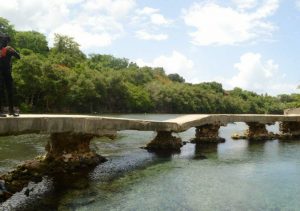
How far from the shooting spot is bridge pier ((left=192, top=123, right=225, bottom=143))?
33312 mm

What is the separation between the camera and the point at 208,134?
33969 mm

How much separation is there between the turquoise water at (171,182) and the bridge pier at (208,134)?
441 centimetres

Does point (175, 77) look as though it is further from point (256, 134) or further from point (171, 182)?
point (171, 182)

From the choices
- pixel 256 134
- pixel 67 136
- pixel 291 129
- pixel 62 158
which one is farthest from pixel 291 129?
pixel 67 136

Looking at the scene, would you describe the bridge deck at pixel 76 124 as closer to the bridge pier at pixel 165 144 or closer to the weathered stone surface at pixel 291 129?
the bridge pier at pixel 165 144

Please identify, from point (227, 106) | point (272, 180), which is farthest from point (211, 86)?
point (272, 180)

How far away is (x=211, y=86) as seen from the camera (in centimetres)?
16188

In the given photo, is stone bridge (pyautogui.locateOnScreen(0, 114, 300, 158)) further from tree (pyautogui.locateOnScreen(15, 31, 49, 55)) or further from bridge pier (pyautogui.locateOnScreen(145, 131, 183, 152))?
tree (pyautogui.locateOnScreen(15, 31, 49, 55))

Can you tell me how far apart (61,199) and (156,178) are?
18.7 feet

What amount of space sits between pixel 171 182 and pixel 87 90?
6344 cm

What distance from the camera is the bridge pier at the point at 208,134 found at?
109 feet

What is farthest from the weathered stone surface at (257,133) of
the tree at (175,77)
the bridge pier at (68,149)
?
the tree at (175,77)

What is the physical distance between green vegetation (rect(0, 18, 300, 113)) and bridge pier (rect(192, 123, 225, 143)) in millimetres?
27274

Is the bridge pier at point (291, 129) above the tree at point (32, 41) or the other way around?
the other way around
